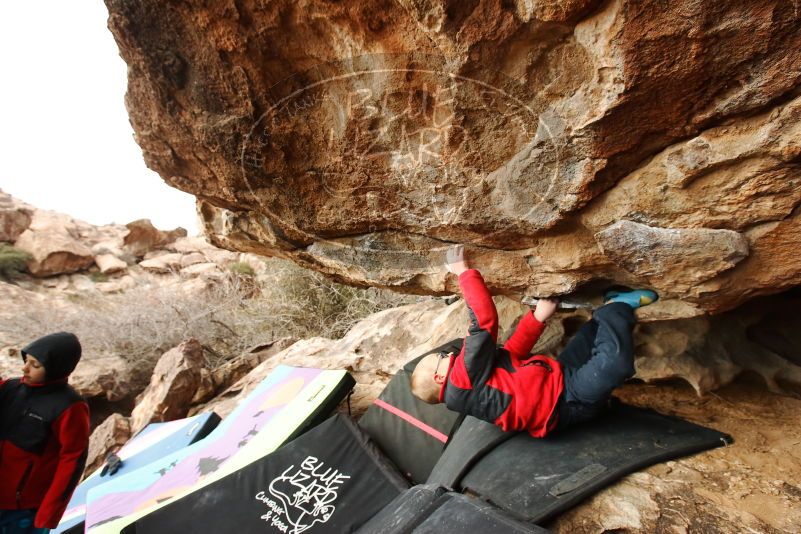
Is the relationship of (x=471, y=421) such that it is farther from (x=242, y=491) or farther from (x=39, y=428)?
(x=39, y=428)

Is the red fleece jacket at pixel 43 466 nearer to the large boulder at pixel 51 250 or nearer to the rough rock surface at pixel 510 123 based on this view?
the rough rock surface at pixel 510 123

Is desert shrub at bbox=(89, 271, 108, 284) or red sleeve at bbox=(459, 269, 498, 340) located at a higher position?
red sleeve at bbox=(459, 269, 498, 340)

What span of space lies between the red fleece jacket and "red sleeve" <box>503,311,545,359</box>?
8.19 feet

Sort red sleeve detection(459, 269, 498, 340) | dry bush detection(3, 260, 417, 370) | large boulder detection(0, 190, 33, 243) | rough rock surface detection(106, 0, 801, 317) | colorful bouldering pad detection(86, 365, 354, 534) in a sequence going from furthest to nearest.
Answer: large boulder detection(0, 190, 33, 243), dry bush detection(3, 260, 417, 370), colorful bouldering pad detection(86, 365, 354, 534), red sleeve detection(459, 269, 498, 340), rough rock surface detection(106, 0, 801, 317)

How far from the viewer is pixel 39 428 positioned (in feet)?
7.27

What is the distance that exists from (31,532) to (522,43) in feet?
11.6

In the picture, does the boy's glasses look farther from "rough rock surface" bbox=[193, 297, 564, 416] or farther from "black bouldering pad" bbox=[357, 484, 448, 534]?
"rough rock surface" bbox=[193, 297, 564, 416]

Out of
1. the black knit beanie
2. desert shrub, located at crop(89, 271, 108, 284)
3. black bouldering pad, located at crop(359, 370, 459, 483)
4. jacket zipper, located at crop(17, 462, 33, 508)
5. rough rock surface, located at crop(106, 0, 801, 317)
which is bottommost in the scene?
desert shrub, located at crop(89, 271, 108, 284)

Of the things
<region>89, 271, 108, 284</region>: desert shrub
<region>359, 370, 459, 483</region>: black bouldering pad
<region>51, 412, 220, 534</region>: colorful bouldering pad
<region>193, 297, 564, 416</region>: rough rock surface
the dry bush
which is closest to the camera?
<region>359, 370, 459, 483</region>: black bouldering pad

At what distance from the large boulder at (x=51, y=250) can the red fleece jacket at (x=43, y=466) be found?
10.8m

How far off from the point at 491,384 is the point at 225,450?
2.10 meters

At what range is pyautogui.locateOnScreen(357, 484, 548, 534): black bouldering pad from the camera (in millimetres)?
1243

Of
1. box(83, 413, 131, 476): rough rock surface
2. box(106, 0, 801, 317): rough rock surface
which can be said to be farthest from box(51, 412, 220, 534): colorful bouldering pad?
box(106, 0, 801, 317): rough rock surface

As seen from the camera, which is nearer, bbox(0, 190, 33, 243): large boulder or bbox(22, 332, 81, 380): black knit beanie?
bbox(22, 332, 81, 380): black knit beanie
